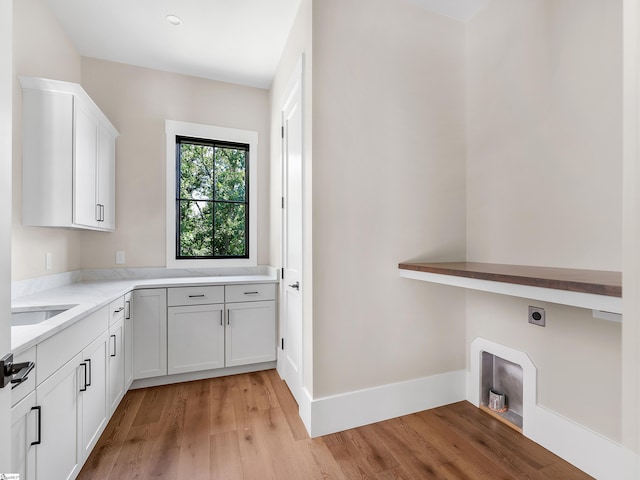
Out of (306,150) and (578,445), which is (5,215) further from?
(578,445)

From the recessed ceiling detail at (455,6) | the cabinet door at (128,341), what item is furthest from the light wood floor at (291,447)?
the recessed ceiling detail at (455,6)

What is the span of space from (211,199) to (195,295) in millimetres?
1089

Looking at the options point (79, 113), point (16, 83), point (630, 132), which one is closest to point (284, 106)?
point (79, 113)

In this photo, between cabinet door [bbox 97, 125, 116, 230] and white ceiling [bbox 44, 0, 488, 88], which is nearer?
white ceiling [bbox 44, 0, 488, 88]

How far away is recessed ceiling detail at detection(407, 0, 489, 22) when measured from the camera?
2104 millimetres

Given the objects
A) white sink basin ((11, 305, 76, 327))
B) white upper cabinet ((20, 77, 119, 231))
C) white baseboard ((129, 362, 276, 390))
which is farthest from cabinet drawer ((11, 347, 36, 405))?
white baseboard ((129, 362, 276, 390))

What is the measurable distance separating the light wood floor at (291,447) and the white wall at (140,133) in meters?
1.38

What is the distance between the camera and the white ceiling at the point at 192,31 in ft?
7.09

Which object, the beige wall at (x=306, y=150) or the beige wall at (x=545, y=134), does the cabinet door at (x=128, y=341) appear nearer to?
the beige wall at (x=306, y=150)

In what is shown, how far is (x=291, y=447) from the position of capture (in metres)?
1.71

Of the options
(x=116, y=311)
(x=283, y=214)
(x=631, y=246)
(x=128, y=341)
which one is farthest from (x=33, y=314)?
(x=631, y=246)

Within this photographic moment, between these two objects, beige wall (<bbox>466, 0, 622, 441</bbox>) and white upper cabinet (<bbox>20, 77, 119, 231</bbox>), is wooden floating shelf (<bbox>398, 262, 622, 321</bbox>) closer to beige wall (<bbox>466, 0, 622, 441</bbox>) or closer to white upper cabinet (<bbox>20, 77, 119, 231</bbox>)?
beige wall (<bbox>466, 0, 622, 441</bbox>)

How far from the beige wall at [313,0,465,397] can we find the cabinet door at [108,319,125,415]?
1.34m

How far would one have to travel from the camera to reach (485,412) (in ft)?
6.72
